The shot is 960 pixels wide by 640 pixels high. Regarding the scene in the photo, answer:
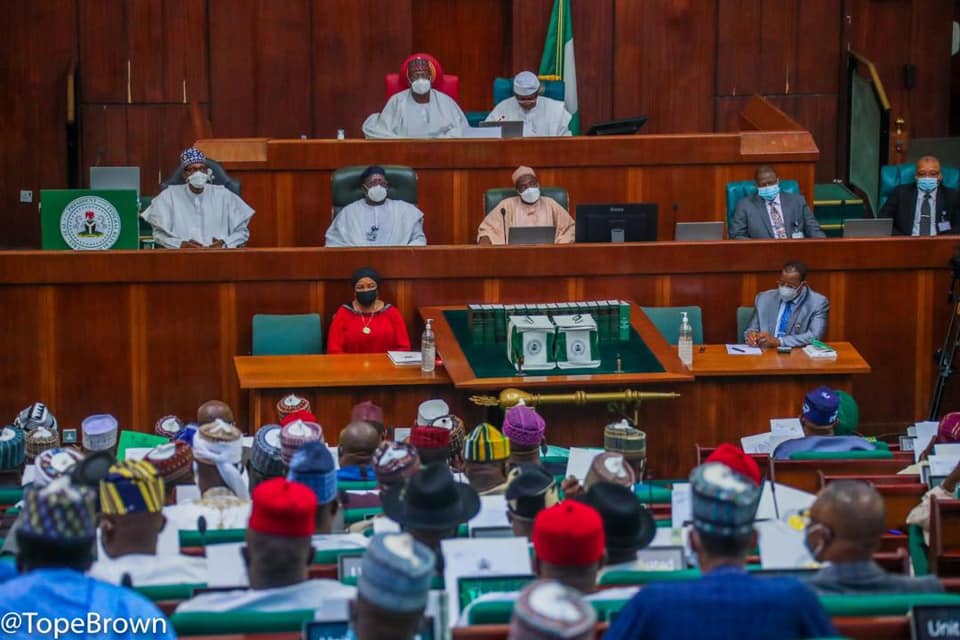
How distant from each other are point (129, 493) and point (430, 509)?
0.82m

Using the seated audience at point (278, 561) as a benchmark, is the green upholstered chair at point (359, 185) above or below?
above

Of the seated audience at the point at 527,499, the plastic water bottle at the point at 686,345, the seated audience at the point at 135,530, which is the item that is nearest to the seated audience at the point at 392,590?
the seated audience at the point at 135,530

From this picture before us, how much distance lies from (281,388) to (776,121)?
5.01 metres

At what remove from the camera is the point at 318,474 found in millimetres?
4648

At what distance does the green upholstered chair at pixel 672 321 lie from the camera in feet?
30.7

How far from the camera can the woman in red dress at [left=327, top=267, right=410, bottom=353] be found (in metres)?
9.09

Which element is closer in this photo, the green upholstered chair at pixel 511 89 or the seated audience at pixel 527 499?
the seated audience at pixel 527 499

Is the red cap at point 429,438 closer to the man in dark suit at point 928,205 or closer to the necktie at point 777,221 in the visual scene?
the necktie at point 777,221

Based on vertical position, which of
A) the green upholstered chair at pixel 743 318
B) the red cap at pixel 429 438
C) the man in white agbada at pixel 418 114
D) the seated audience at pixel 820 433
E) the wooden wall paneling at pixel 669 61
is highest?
the wooden wall paneling at pixel 669 61

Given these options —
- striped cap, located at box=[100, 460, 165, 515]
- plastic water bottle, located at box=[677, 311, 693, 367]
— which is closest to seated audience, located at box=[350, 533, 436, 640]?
striped cap, located at box=[100, 460, 165, 515]

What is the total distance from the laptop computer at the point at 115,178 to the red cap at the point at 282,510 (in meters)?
7.70

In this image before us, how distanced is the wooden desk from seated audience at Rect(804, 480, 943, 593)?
180 inches

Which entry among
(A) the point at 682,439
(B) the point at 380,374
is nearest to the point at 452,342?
(B) the point at 380,374

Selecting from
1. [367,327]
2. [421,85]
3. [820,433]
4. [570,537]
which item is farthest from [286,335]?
[570,537]
